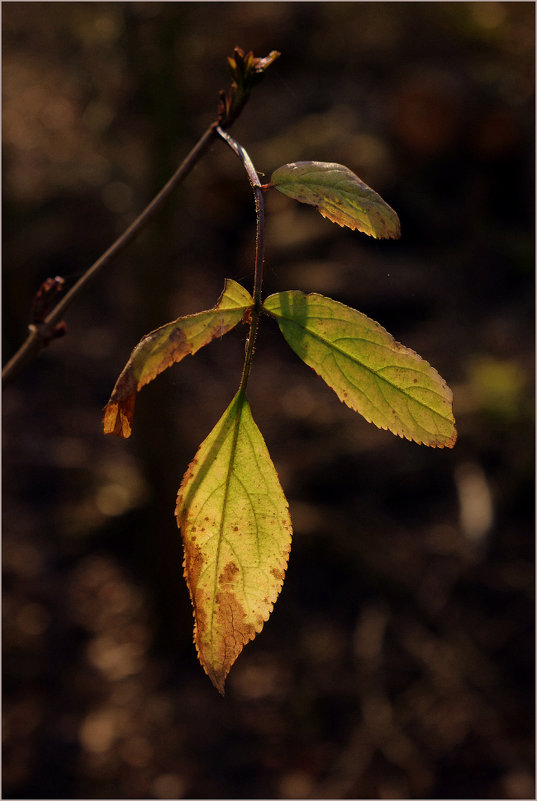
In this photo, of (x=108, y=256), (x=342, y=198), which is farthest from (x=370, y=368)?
(x=108, y=256)

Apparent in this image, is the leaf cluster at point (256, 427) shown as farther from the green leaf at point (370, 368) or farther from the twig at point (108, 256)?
the twig at point (108, 256)

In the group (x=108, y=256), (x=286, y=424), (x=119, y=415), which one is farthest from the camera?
(x=286, y=424)

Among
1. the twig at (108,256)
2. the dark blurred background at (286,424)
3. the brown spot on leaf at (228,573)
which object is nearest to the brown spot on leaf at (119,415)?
the brown spot on leaf at (228,573)

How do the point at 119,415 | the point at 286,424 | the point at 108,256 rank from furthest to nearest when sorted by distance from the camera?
the point at 286,424, the point at 108,256, the point at 119,415

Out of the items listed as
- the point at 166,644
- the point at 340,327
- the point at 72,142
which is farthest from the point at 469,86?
the point at 340,327

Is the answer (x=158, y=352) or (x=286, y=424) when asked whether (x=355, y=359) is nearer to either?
(x=158, y=352)

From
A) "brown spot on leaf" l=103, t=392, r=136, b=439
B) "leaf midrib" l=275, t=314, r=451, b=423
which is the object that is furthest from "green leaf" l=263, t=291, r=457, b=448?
"brown spot on leaf" l=103, t=392, r=136, b=439

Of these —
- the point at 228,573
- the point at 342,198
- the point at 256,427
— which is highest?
the point at 342,198
